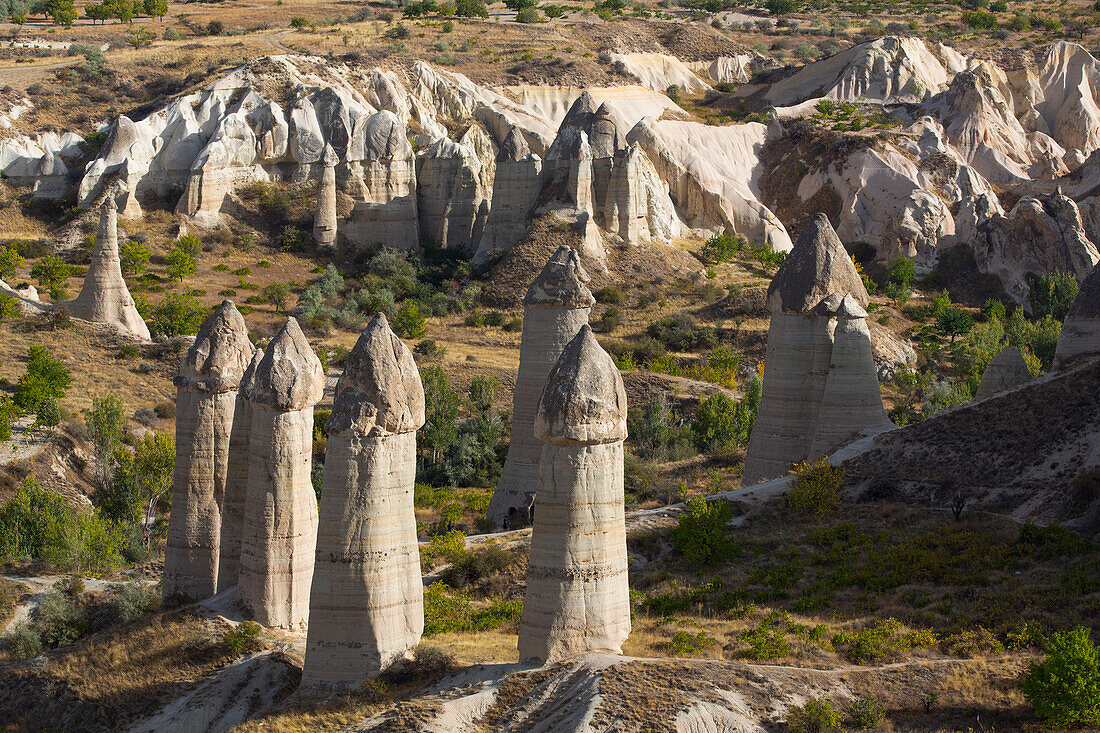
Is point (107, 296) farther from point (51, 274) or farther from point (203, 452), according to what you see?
point (203, 452)

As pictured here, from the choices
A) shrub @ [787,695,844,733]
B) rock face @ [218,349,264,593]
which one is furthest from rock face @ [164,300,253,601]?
shrub @ [787,695,844,733]

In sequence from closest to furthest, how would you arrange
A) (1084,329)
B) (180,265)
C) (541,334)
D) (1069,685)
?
(1069,685) < (541,334) < (1084,329) < (180,265)

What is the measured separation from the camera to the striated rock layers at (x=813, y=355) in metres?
24.2

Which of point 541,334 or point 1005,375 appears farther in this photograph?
point 1005,375

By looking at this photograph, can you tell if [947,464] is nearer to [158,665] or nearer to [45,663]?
[158,665]

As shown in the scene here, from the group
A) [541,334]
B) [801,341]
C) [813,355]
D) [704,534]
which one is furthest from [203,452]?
[813,355]

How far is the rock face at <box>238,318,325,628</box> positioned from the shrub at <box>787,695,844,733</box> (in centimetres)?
779

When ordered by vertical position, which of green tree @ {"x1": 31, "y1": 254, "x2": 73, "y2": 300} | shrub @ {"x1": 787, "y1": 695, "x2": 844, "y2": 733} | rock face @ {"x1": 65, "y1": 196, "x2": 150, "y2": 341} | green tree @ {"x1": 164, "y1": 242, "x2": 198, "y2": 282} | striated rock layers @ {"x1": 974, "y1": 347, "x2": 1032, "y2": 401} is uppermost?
green tree @ {"x1": 164, "y1": 242, "x2": 198, "y2": 282}

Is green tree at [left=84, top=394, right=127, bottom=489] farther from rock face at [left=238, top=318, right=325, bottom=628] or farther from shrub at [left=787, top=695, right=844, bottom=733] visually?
shrub at [left=787, top=695, right=844, bottom=733]

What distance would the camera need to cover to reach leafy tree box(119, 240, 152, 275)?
48125 mm

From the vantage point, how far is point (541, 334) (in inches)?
963

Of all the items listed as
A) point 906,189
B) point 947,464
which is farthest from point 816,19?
point 947,464

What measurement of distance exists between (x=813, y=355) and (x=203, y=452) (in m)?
12.7

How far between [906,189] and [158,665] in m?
51.3
